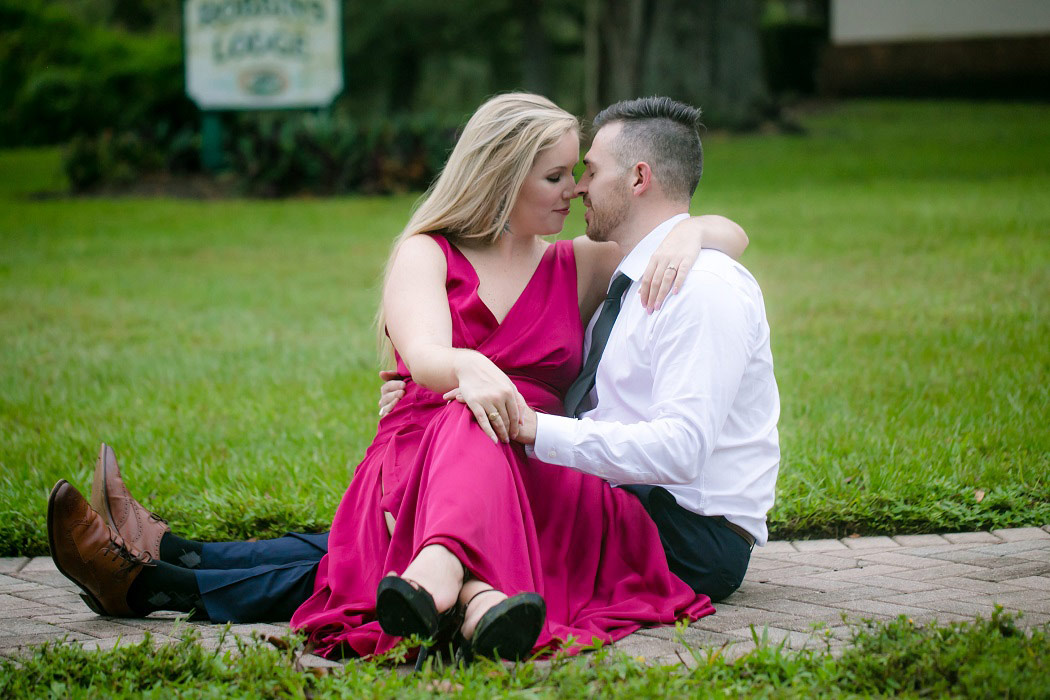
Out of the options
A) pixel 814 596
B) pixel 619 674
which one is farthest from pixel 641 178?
pixel 619 674

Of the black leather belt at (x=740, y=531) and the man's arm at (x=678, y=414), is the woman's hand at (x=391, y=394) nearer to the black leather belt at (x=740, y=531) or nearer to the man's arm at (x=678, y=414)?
the man's arm at (x=678, y=414)

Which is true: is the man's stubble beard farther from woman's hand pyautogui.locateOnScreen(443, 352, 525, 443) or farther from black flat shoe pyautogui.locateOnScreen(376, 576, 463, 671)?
black flat shoe pyautogui.locateOnScreen(376, 576, 463, 671)

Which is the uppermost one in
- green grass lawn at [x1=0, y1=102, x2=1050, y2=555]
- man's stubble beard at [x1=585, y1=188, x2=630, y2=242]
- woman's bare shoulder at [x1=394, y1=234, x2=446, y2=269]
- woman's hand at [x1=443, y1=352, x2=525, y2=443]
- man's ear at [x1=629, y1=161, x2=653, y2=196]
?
man's ear at [x1=629, y1=161, x2=653, y2=196]

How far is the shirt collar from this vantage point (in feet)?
12.0

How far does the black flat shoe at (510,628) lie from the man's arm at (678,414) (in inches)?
19.4

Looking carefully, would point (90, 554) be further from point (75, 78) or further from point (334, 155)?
point (75, 78)

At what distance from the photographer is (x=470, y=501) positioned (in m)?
3.05

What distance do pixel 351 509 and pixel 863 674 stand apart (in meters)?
1.59

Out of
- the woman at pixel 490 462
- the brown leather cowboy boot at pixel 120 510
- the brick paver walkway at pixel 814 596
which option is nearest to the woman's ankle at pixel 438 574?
the woman at pixel 490 462

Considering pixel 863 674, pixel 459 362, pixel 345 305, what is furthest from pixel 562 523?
pixel 345 305

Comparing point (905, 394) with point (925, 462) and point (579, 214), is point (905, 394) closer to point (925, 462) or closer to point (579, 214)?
point (925, 462)

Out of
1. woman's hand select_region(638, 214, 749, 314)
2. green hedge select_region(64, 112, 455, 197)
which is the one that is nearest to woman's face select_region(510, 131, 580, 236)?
woman's hand select_region(638, 214, 749, 314)

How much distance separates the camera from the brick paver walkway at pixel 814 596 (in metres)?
3.31

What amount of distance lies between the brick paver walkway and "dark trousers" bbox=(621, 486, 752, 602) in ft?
0.44
